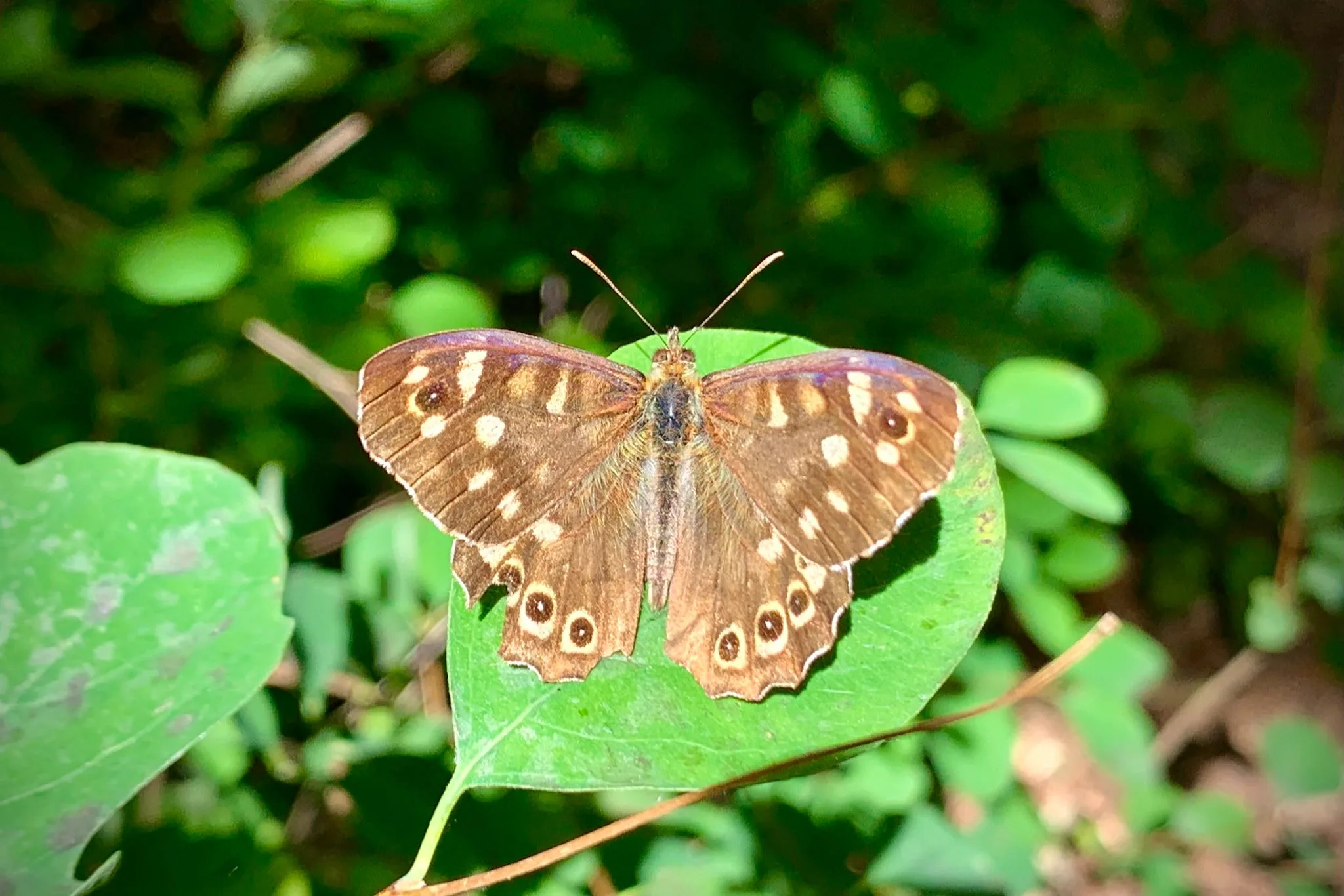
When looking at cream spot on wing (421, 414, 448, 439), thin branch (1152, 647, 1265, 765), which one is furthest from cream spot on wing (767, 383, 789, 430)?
thin branch (1152, 647, 1265, 765)

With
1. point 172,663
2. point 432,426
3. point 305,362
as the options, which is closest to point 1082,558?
point 432,426

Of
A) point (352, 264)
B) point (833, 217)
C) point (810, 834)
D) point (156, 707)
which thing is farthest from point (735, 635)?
point (833, 217)

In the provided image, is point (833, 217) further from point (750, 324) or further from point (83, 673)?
point (83, 673)

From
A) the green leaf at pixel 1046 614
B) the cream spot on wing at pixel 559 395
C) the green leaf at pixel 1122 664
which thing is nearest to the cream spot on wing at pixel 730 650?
the cream spot on wing at pixel 559 395

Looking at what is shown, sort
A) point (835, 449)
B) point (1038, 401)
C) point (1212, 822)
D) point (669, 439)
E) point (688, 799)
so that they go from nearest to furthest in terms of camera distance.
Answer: point (688, 799)
point (835, 449)
point (669, 439)
point (1038, 401)
point (1212, 822)

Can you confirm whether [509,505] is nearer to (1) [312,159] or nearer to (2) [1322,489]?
(1) [312,159]

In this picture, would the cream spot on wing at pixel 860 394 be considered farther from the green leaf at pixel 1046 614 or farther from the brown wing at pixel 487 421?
the green leaf at pixel 1046 614
